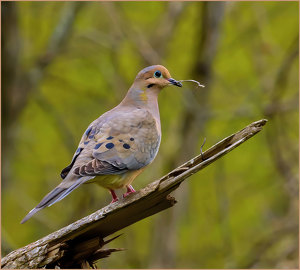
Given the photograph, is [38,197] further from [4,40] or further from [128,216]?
[128,216]

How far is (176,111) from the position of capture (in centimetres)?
1315

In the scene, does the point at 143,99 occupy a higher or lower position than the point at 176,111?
lower

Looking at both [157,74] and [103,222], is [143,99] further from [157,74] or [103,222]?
[103,222]

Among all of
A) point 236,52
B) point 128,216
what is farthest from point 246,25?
point 128,216

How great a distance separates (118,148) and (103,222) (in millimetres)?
992

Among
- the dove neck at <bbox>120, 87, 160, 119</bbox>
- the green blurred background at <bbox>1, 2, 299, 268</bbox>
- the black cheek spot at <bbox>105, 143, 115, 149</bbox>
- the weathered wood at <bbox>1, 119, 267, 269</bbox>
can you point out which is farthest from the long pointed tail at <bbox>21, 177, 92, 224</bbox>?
the green blurred background at <bbox>1, 2, 299, 268</bbox>

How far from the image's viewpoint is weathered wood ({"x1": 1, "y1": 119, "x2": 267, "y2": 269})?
3873mm

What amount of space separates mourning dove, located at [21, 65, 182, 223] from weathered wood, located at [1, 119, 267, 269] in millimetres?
399

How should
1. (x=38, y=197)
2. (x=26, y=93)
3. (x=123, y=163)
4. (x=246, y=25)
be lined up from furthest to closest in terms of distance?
(x=38, y=197) < (x=246, y=25) < (x=26, y=93) < (x=123, y=163)

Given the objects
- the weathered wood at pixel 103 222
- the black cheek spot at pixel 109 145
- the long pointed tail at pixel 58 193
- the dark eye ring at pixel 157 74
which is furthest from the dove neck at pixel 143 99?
the weathered wood at pixel 103 222

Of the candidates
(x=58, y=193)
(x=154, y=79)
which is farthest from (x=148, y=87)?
(x=58, y=193)

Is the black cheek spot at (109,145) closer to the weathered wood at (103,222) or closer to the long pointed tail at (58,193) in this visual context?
the long pointed tail at (58,193)

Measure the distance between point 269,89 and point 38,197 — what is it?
234 inches

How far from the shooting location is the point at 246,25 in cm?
1217
